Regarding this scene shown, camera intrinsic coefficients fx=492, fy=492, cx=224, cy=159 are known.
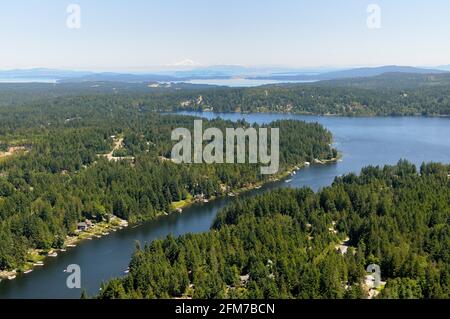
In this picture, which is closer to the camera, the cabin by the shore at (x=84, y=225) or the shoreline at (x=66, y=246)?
the shoreline at (x=66, y=246)

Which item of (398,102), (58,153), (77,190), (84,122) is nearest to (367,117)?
(398,102)

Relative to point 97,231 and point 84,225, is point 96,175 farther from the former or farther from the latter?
point 97,231

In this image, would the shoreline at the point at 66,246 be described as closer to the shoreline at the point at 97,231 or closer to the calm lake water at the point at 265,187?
the shoreline at the point at 97,231

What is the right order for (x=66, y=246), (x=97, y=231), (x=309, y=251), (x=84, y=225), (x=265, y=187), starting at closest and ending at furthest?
(x=309, y=251), (x=66, y=246), (x=97, y=231), (x=84, y=225), (x=265, y=187)

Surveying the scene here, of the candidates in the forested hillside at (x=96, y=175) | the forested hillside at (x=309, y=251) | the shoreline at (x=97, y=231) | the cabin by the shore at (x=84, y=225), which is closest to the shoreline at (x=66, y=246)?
the shoreline at (x=97, y=231)

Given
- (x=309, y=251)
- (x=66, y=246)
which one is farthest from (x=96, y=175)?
(x=309, y=251)

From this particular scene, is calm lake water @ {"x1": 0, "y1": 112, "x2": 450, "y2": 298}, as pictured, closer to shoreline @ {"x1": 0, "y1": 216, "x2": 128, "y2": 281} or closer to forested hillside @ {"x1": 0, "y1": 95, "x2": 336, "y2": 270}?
shoreline @ {"x1": 0, "y1": 216, "x2": 128, "y2": 281}
